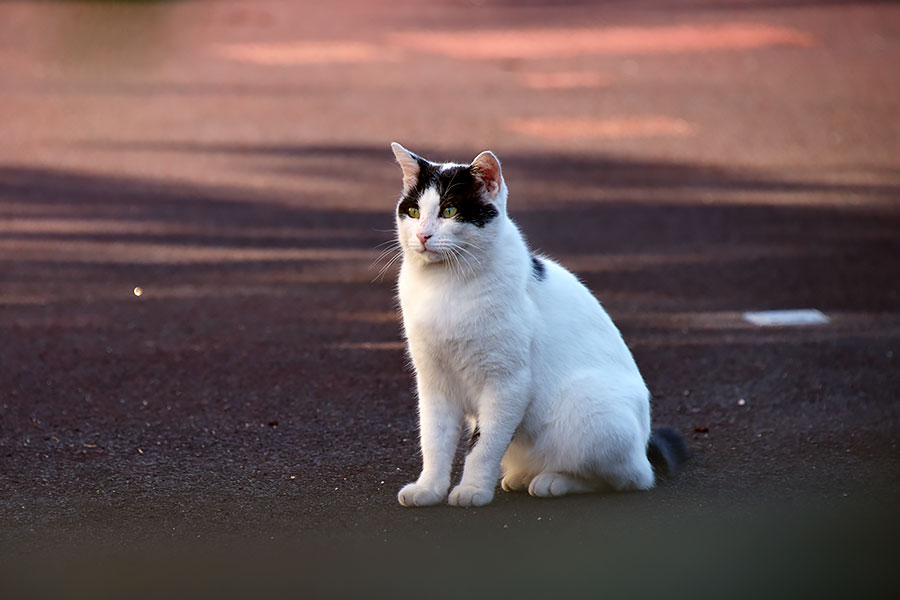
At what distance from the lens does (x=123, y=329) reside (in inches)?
262

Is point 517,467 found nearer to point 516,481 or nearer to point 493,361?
point 516,481

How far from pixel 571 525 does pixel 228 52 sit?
10.9 meters

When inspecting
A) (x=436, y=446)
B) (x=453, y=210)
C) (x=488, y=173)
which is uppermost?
(x=488, y=173)

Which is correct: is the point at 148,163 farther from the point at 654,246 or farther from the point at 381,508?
the point at 381,508

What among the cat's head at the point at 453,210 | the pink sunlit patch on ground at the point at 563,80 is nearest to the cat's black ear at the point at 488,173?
the cat's head at the point at 453,210

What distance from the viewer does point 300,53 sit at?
13898 mm

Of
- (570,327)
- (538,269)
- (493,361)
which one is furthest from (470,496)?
(538,269)

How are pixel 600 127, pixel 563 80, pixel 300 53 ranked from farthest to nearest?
pixel 300 53 → pixel 563 80 → pixel 600 127

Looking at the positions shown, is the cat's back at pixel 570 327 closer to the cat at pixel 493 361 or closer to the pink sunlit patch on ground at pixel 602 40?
the cat at pixel 493 361

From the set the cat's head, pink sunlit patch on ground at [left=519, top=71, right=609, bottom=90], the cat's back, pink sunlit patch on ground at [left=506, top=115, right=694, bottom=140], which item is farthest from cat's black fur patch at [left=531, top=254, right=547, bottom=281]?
pink sunlit patch on ground at [left=519, top=71, right=609, bottom=90]

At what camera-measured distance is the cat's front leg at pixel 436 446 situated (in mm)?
4309

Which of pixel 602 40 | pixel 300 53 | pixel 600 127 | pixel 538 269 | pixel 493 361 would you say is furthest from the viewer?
pixel 602 40

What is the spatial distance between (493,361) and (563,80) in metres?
8.73

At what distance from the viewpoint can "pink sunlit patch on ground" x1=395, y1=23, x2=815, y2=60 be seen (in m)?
13.7
